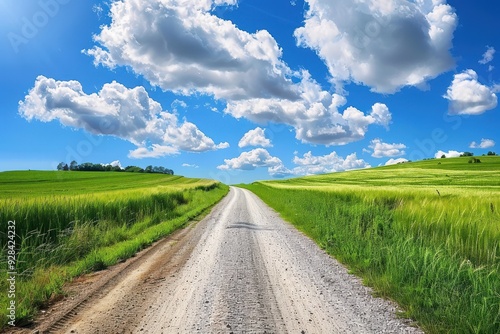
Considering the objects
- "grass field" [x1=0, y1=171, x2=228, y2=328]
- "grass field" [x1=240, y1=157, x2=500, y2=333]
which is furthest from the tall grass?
"grass field" [x1=0, y1=171, x2=228, y2=328]

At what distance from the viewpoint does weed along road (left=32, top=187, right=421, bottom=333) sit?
196 inches

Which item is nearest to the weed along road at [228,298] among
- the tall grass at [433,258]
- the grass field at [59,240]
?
the tall grass at [433,258]

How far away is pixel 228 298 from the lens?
6.09 meters

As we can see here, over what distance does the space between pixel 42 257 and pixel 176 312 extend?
5.61m

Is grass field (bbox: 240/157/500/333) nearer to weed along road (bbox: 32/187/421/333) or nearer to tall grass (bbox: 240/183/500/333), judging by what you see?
tall grass (bbox: 240/183/500/333)

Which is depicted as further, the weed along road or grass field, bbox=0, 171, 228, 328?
grass field, bbox=0, 171, 228, 328

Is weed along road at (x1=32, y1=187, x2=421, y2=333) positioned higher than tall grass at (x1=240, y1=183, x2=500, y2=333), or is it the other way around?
tall grass at (x1=240, y1=183, x2=500, y2=333)

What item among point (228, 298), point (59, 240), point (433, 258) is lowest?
point (228, 298)

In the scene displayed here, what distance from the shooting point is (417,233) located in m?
8.94

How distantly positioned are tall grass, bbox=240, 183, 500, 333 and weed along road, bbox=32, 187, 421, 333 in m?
0.46

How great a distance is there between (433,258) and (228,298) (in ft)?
12.5

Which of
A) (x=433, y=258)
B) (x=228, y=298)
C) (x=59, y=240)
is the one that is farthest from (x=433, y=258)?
(x=59, y=240)

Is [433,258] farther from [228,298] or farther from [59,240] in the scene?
[59,240]

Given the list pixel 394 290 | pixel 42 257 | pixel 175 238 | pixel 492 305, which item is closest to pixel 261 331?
pixel 394 290
